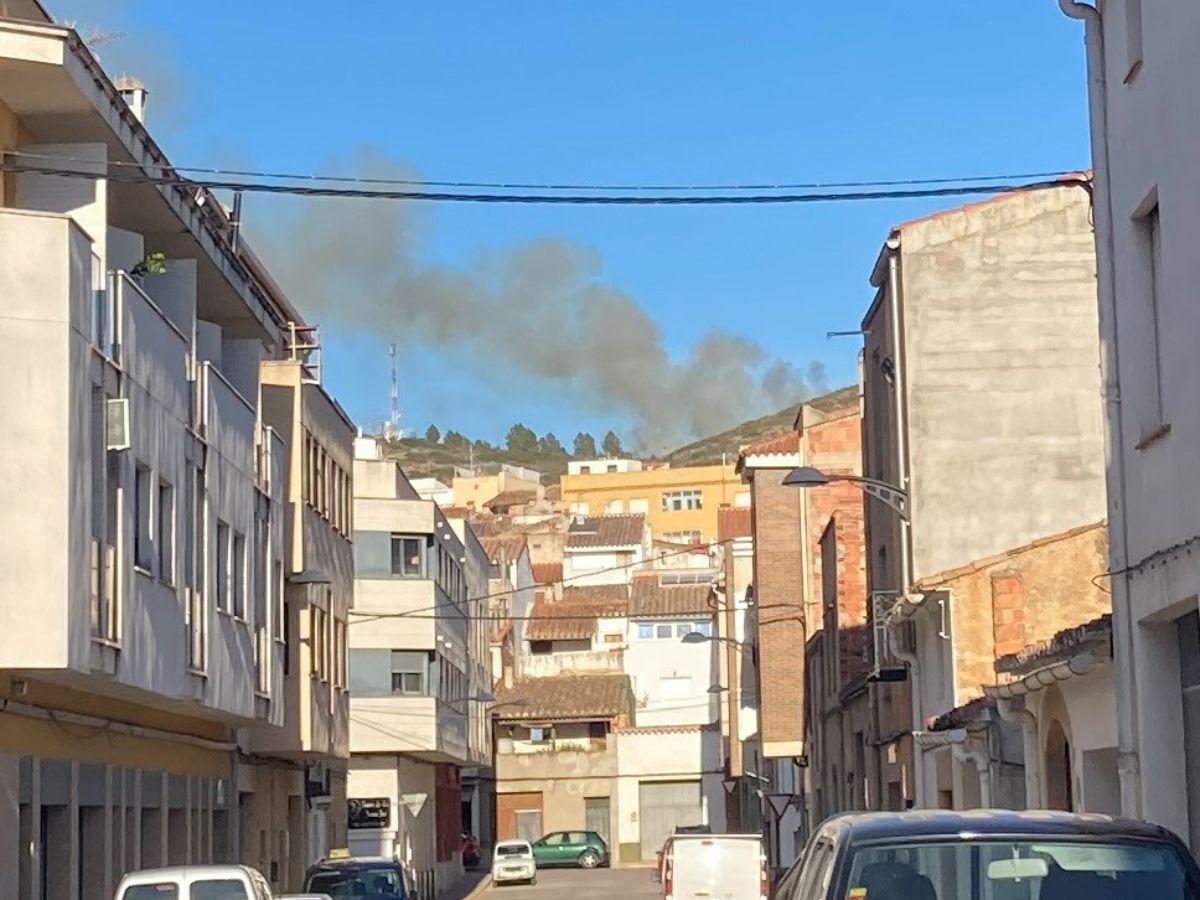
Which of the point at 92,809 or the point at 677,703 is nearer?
the point at 92,809

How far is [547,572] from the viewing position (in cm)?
10838

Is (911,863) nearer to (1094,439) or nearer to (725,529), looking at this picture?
(1094,439)

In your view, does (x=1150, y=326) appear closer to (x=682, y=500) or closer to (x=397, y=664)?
(x=397, y=664)

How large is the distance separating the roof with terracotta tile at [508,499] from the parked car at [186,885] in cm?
11834

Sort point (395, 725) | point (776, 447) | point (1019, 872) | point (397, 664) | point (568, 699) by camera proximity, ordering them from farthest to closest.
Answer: point (568, 699), point (776, 447), point (397, 664), point (395, 725), point (1019, 872)

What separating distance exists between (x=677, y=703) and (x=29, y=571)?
69806 millimetres

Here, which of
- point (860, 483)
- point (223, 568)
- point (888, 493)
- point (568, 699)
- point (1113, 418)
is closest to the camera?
point (1113, 418)

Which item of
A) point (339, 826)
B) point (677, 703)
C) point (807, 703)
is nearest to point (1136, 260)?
point (339, 826)

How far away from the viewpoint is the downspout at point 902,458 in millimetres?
32656

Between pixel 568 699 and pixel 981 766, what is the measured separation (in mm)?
58040

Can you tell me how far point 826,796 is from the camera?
49.2 meters

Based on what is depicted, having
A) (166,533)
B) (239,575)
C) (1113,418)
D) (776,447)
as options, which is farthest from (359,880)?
(776,447)

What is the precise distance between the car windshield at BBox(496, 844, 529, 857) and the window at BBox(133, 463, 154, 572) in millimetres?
45191

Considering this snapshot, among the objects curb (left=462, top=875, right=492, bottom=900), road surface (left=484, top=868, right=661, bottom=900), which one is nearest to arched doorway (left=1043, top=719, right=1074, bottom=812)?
road surface (left=484, top=868, right=661, bottom=900)
